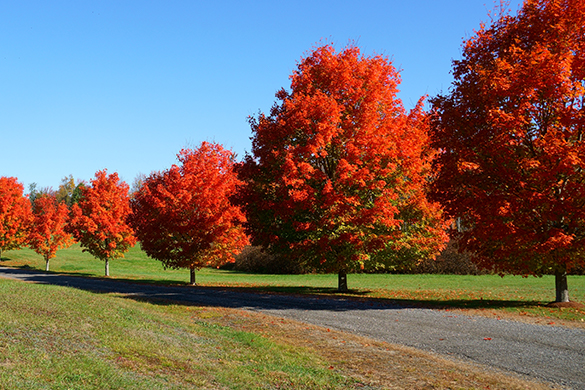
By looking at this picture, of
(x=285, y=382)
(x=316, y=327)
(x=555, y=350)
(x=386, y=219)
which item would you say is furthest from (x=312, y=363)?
(x=386, y=219)

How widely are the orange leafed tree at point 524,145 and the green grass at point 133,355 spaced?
9527 millimetres

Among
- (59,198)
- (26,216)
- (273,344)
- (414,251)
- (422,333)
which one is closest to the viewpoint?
(273,344)

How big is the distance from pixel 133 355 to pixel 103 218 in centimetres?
3470

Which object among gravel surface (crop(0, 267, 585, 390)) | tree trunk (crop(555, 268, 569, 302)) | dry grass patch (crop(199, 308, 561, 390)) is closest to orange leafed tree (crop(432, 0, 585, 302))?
tree trunk (crop(555, 268, 569, 302))

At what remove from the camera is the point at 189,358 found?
354 inches

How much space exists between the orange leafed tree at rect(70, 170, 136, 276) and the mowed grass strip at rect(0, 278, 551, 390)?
94.3 feet

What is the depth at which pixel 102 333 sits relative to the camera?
994 centimetres

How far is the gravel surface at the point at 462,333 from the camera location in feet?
31.2

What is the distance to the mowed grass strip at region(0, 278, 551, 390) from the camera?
23.4ft

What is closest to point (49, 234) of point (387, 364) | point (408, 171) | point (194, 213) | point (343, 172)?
point (194, 213)

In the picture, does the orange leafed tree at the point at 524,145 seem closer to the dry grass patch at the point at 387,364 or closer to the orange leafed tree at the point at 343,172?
the orange leafed tree at the point at 343,172

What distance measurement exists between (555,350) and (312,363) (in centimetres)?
556

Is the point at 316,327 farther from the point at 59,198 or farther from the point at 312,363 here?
the point at 59,198

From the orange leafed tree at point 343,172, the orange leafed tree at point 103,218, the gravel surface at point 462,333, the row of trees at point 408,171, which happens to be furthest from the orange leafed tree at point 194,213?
the orange leafed tree at point 103,218
